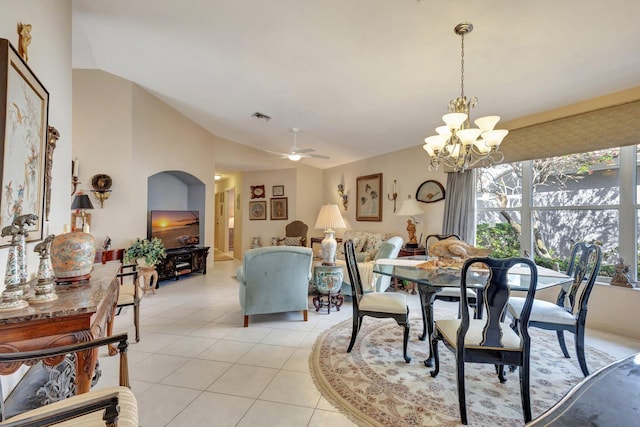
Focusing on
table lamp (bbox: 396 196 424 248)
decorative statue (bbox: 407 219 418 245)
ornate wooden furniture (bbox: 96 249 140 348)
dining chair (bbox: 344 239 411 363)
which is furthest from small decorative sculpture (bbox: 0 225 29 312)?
decorative statue (bbox: 407 219 418 245)

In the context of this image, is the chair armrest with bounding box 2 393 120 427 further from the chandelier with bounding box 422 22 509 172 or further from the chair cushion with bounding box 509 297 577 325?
the chair cushion with bounding box 509 297 577 325

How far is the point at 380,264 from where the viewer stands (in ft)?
9.71

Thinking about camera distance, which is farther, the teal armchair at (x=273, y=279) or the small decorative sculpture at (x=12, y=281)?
the teal armchair at (x=273, y=279)

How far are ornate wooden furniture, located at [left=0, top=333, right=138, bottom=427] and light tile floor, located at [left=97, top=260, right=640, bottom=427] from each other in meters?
0.68

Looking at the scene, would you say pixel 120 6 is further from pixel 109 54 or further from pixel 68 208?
pixel 68 208

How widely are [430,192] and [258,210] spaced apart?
4.82 m

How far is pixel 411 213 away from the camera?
16.0 feet

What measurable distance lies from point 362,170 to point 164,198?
4416mm

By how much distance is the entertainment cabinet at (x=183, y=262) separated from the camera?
17.7 ft

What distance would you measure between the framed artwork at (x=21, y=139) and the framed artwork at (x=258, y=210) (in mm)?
6105

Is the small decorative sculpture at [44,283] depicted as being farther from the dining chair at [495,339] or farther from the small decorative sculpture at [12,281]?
the dining chair at [495,339]

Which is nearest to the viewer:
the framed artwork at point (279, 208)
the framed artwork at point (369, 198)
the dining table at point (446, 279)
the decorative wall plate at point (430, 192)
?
the dining table at point (446, 279)

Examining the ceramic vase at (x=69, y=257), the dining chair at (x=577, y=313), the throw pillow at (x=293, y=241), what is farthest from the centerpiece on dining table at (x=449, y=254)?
the throw pillow at (x=293, y=241)

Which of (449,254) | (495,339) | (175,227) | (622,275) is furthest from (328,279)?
(175,227)
